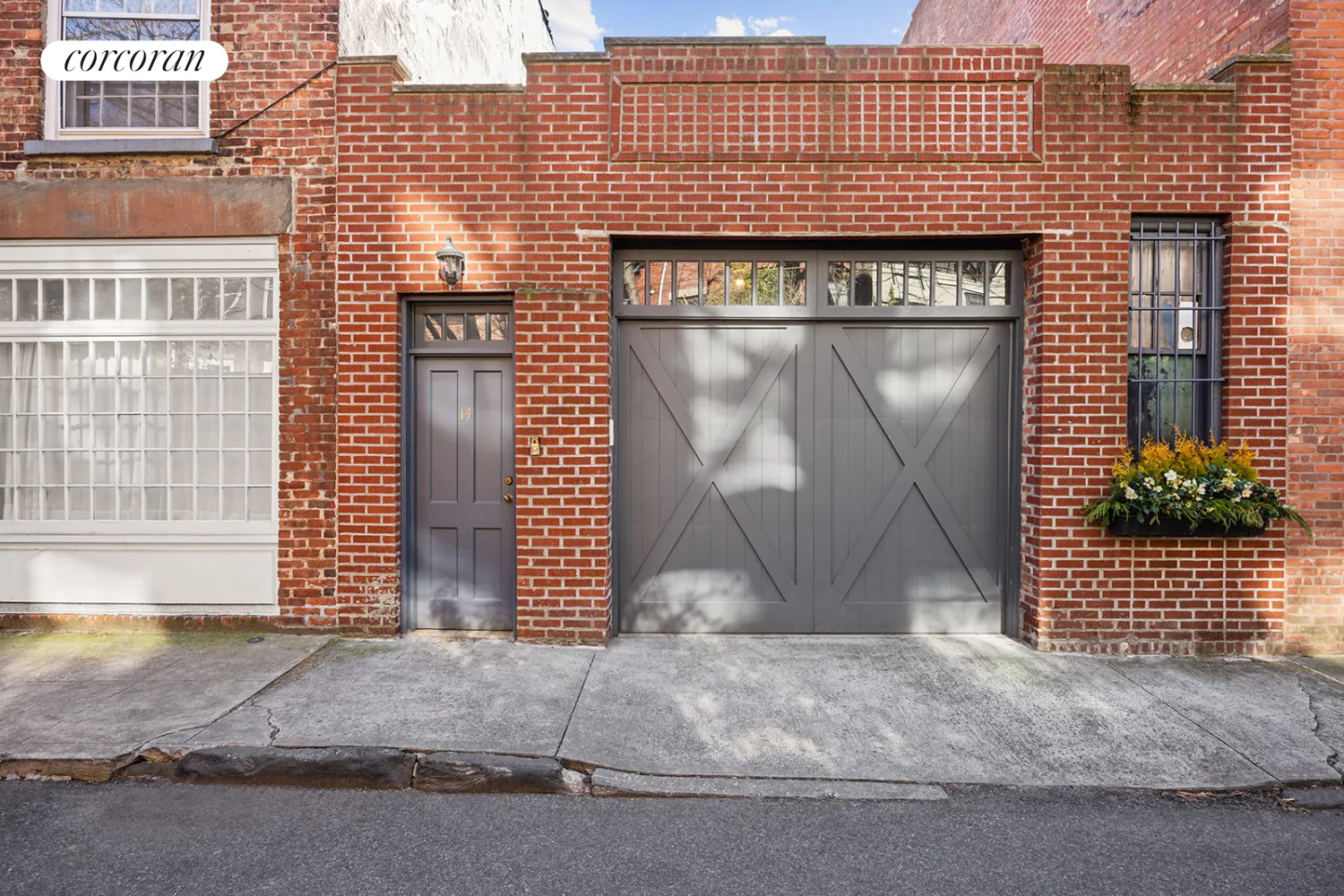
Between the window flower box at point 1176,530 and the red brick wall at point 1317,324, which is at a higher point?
the red brick wall at point 1317,324

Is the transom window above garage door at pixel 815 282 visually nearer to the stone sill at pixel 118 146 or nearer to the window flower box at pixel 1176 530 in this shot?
the window flower box at pixel 1176 530

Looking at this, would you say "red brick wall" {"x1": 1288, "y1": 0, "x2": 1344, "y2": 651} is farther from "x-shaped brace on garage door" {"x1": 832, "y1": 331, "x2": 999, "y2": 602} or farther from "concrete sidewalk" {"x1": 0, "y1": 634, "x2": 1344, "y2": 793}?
"x-shaped brace on garage door" {"x1": 832, "y1": 331, "x2": 999, "y2": 602}

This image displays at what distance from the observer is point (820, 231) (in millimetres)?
5668

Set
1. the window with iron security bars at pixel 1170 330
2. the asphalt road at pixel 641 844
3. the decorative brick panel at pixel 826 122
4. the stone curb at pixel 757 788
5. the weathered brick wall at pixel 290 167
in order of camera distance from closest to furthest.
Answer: the asphalt road at pixel 641 844, the stone curb at pixel 757 788, the decorative brick panel at pixel 826 122, the window with iron security bars at pixel 1170 330, the weathered brick wall at pixel 290 167

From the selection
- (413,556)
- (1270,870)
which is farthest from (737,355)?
(1270,870)

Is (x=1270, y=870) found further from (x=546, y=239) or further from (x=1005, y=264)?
(x=546, y=239)

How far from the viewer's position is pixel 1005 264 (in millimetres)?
5906

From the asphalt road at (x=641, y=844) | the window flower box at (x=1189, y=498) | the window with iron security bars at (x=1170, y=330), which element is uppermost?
the window with iron security bars at (x=1170, y=330)

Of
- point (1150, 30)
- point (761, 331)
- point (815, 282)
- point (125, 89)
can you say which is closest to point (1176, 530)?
point (815, 282)

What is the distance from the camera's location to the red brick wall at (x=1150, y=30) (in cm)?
593

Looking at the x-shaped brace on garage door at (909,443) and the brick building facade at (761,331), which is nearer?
the brick building facade at (761,331)

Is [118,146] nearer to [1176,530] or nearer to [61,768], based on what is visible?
[61,768]

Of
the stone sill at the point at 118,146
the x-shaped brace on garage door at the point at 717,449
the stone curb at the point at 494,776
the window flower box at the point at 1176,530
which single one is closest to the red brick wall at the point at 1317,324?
the window flower box at the point at 1176,530

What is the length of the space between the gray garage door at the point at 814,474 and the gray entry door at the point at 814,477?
0.03 feet
